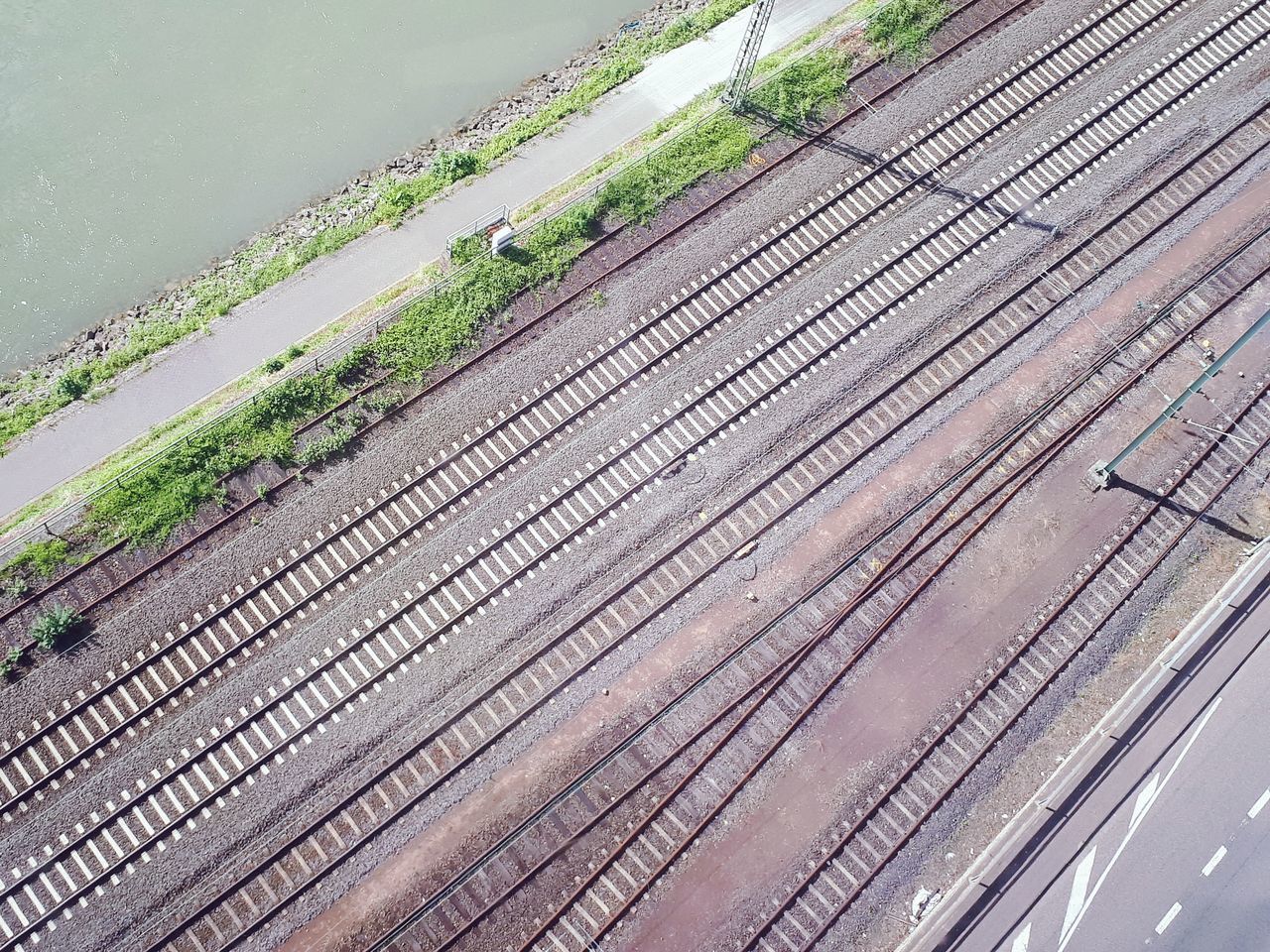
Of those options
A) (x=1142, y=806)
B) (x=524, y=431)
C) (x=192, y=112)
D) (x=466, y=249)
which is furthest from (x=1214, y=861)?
(x=192, y=112)

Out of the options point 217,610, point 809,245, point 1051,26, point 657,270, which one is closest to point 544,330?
point 657,270

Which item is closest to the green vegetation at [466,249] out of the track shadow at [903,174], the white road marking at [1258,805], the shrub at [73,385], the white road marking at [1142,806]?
the track shadow at [903,174]

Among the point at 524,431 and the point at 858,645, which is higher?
the point at 524,431

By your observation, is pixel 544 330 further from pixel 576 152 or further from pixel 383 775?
pixel 383 775

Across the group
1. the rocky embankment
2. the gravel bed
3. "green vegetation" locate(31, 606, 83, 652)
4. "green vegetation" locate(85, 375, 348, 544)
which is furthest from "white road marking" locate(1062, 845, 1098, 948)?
the rocky embankment

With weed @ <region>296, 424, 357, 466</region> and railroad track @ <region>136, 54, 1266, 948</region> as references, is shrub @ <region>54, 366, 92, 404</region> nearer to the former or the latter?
weed @ <region>296, 424, 357, 466</region>

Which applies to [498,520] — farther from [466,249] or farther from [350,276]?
[350,276]
